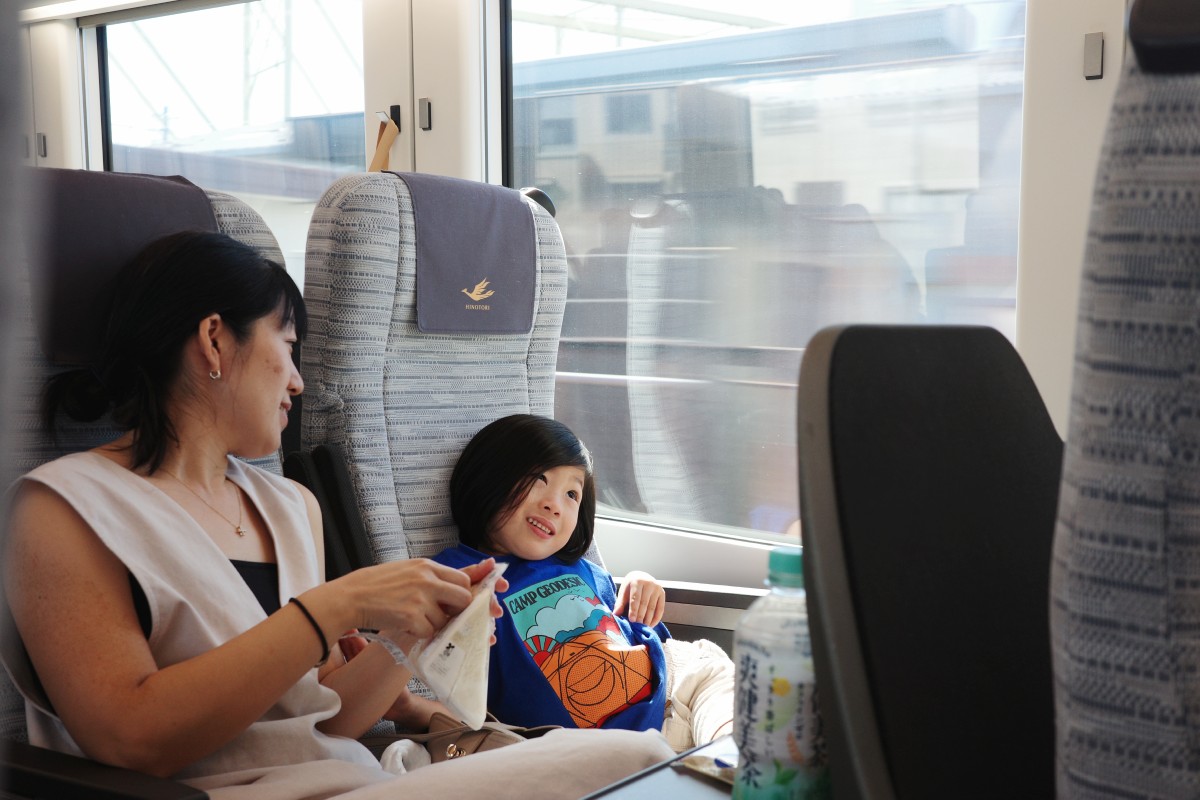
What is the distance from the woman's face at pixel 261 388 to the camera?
55.7 inches

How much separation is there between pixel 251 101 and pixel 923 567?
10.2ft

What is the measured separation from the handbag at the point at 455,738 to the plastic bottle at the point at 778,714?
2.75ft

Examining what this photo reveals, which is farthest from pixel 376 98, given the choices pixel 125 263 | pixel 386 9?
pixel 125 263

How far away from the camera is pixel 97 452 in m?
1.34

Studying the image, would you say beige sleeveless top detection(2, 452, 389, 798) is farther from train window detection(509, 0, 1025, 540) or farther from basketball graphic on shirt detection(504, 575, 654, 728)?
train window detection(509, 0, 1025, 540)

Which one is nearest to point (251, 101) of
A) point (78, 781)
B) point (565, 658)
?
point (565, 658)

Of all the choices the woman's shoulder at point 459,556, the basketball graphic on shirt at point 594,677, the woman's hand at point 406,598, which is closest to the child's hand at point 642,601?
the basketball graphic on shirt at point 594,677

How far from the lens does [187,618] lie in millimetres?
1221

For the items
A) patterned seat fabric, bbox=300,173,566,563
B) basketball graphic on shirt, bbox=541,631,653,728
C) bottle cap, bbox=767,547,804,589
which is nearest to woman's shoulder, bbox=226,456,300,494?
patterned seat fabric, bbox=300,173,566,563

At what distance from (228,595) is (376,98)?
1885mm

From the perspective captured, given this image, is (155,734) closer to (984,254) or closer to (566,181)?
(984,254)

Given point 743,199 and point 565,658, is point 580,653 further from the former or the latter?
point 743,199

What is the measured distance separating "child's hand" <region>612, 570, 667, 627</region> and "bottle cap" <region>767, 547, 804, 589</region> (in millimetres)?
1229

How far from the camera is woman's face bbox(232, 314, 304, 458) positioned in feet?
4.64
